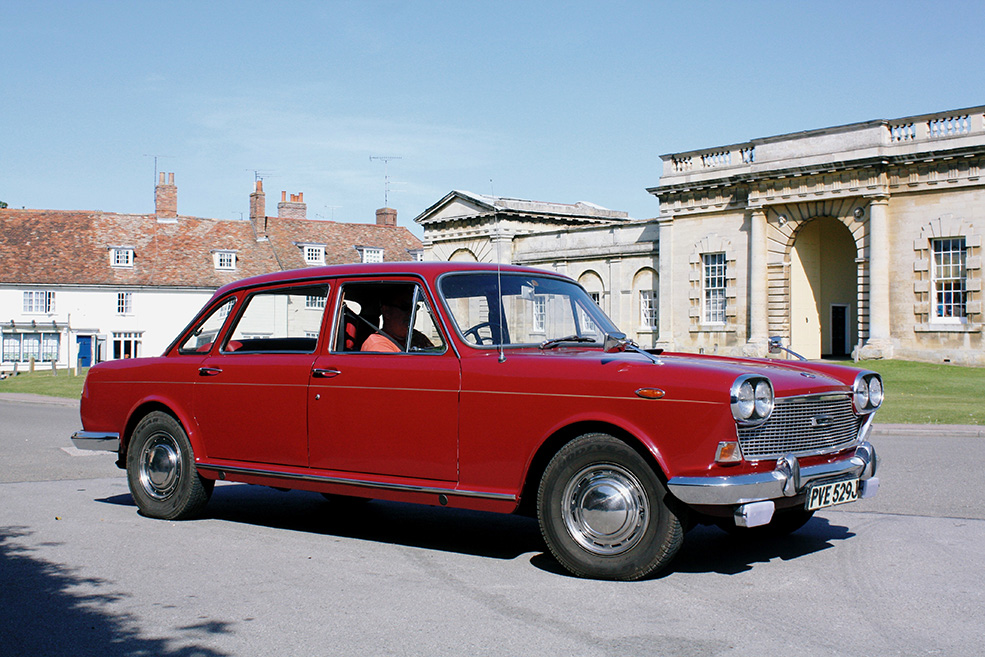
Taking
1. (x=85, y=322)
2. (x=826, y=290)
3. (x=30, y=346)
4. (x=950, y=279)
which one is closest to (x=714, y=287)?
(x=826, y=290)

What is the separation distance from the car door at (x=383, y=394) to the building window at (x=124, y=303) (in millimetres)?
Answer: 56684

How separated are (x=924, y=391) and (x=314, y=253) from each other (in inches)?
1806

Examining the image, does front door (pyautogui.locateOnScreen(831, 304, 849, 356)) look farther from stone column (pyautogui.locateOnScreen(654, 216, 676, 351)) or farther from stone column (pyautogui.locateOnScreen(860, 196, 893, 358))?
stone column (pyautogui.locateOnScreen(654, 216, 676, 351))

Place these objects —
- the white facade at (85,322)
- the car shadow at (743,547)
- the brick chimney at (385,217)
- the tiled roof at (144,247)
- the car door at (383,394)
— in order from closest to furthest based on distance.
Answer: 1. the car shadow at (743,547)
2. the car door at (383,394)
3. the white facade at (85,322)
4. the tiled roof at (144,247)
5. the brick chimney at (385,217)

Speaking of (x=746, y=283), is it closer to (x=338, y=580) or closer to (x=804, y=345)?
(x=804, y=345)

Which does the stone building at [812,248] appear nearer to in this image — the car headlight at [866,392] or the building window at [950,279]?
the building window at [950,279]

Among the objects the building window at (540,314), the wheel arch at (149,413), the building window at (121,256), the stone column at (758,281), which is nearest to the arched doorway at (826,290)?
the stone column at (758,281)

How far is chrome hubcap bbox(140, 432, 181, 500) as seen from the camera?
7.47 m

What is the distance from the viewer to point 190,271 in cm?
Result: 6081

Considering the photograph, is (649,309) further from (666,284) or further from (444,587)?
(444,587)

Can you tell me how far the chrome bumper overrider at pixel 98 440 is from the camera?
7.80 m

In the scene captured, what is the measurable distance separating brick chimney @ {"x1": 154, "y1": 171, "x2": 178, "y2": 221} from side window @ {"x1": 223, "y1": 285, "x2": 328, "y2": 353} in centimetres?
5959

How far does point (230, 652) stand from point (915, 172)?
34840 millimetres

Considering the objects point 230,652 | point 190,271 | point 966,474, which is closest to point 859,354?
point 966,474
